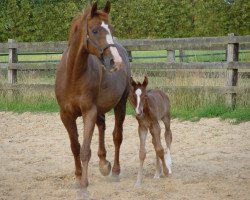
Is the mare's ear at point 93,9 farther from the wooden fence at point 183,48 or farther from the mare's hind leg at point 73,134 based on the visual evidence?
the wooden fence at point 183,48

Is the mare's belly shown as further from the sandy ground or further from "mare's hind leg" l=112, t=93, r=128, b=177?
the sandy ground

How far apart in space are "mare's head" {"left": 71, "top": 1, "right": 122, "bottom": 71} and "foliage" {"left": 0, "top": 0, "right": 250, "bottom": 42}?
49.6 feet

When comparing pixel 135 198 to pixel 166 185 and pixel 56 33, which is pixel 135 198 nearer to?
pixel 166 185

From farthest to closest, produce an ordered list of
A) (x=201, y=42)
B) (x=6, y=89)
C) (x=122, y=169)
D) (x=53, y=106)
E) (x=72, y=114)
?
(x=6, y=89) < (x=53, y=106) < (x=201, y=42) < (x=122, y=169) < (x=72, y=114)

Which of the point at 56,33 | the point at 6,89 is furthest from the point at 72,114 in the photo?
the point at 56,33

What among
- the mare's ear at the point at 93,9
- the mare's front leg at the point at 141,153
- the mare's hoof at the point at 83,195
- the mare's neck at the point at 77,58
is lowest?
the mare's hoof at the point at 83,195

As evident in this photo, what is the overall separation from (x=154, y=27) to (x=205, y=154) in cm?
1741

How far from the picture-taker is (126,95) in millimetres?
7121

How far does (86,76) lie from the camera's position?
5766 mm

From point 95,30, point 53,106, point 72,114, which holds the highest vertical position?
point 95,30

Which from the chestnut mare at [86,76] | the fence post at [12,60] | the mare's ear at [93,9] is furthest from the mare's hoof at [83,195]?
the fence post at [12,60]

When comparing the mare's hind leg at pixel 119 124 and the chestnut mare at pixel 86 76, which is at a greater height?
the chestnut mare at pixel 86 76

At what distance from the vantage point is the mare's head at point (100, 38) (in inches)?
208

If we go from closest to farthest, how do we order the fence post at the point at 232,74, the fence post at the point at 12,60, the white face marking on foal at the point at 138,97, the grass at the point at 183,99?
the white face marking on foal at the point at 138,97 < the grass at the point at 183,99 < the fence post at the point at 232,74 < the fence post at the point at 12,60
